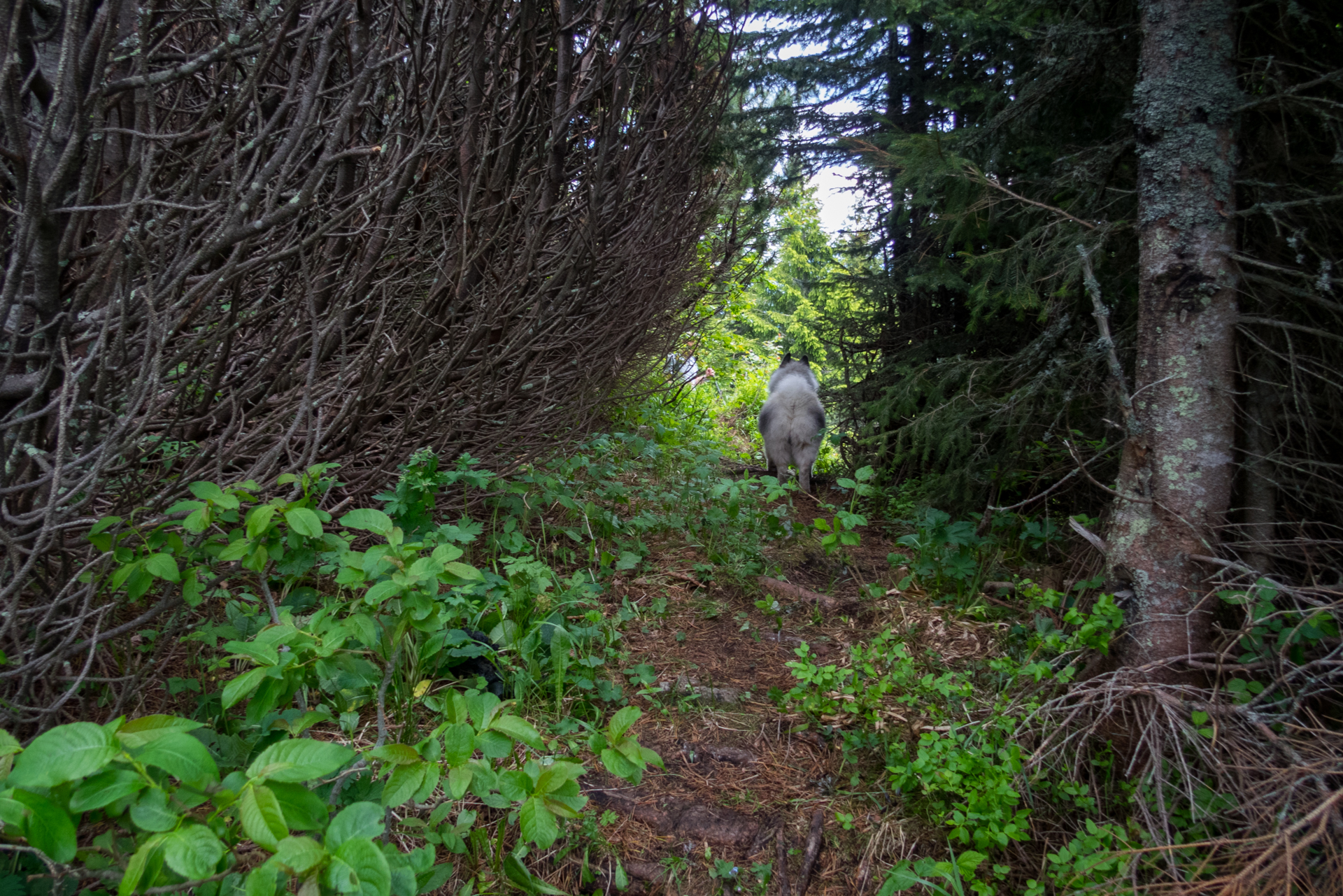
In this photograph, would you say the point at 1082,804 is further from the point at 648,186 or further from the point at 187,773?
the point at 648,186

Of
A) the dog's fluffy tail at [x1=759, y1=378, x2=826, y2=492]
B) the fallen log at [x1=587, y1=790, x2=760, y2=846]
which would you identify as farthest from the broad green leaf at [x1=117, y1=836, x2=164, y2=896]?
the dog's fluffy tail at [x1=759, y1=378, x2=826, y2=492]

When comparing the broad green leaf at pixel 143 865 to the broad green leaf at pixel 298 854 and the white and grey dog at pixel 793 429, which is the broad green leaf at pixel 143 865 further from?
the white and grey dog at pixel 793 429

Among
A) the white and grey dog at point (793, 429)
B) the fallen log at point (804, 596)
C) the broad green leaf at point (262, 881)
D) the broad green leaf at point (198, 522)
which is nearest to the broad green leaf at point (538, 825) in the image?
the broad green leaf at point (262, 881)

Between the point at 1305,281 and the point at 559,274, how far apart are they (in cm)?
342

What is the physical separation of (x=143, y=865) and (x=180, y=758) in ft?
0.48

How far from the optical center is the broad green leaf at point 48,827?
100 cm

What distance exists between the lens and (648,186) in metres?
5.09

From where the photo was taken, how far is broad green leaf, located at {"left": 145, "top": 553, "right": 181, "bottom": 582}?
1587mm

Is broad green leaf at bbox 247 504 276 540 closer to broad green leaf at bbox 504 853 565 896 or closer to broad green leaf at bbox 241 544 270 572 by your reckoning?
broad green leaf at bbox 241 544 270 572

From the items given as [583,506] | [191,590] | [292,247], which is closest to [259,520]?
[191,590]

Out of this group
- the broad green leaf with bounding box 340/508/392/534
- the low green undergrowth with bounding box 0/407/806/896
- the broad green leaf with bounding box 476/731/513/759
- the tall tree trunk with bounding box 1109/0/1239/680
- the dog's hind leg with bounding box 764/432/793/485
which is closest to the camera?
the low green undergrowth with bounding box 0/407/806/896

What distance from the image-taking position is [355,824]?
1.19 m

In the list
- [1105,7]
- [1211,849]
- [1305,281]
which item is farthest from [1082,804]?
[1105,7]

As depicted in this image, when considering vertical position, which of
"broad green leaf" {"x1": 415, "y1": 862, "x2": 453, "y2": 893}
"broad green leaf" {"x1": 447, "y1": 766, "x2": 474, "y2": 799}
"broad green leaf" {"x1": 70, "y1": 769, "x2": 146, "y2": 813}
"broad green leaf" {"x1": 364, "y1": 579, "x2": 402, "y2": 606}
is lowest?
"broad green leaf" {"x1": 415, "y1": 862, "x2": 453, "y2": 893}
